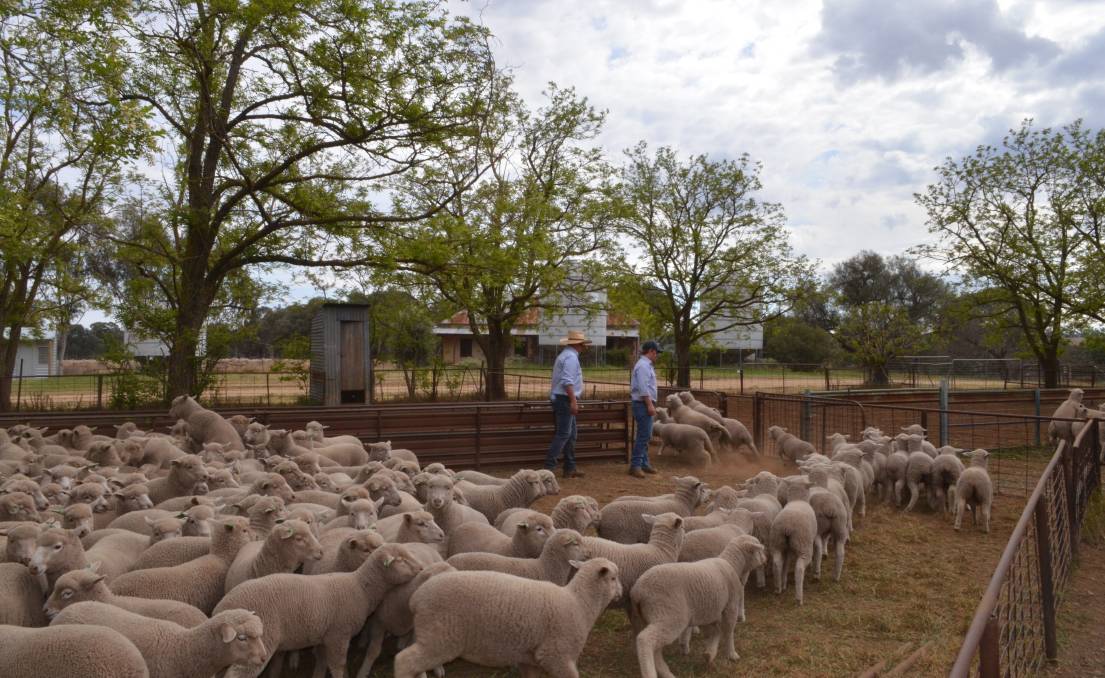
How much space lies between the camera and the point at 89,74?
10555 millimetres

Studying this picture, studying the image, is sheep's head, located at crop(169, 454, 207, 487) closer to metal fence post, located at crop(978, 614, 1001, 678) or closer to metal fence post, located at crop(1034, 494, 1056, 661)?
metal fence post, located at crop(978, 614, 1001, 678)

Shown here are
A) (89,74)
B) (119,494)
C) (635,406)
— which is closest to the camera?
(119,494)

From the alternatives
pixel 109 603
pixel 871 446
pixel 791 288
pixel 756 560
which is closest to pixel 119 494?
pixel 109 603

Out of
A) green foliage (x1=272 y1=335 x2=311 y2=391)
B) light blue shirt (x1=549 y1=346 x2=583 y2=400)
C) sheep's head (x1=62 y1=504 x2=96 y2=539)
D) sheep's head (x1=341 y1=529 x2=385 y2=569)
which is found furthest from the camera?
green foliage (x1=272 y1=335 x2=311 y2=391)

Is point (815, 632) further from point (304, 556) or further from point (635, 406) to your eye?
point (635, 406)

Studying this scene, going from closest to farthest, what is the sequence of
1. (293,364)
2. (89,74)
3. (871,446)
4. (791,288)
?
(871,446)
(89,74)
(293,364)
(791,288)

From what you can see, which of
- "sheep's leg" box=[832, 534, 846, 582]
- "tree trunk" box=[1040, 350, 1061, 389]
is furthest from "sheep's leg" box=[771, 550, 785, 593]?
"tree trunk" box=[1040, 350, 1061, 389]

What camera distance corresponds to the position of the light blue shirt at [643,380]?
11164mm

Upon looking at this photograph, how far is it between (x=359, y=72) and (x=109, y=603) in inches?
519

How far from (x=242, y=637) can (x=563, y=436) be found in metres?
7.86

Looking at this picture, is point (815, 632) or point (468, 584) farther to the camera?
point (815, 632)

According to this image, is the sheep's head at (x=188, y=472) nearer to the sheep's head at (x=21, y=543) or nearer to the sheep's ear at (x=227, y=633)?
the sheep's head at (x=21, y=543)

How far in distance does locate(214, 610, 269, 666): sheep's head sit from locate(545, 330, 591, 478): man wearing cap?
748 cm

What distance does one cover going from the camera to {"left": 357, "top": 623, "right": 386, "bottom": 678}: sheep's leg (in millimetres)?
4539
